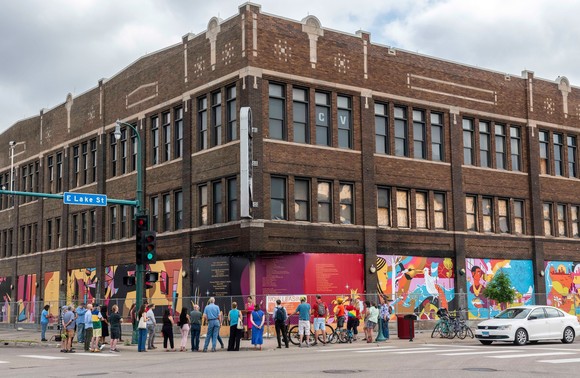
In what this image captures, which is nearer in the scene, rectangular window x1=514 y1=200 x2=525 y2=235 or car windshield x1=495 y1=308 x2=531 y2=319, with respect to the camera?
car windshield x1=495 y1=308 x2=531 y2=319

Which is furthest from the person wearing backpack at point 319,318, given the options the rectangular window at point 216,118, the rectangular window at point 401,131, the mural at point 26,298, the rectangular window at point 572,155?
the mural at point 26,298

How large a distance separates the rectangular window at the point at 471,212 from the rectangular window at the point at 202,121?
1392 cm

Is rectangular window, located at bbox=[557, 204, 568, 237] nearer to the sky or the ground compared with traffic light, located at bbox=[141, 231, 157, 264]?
nearer to the sky

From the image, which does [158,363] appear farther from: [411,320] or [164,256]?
[164,256]

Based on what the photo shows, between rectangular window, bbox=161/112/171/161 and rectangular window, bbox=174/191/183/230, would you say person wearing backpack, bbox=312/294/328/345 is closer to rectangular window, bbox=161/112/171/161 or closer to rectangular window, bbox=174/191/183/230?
rectangular window, bbox=174/191/183/230

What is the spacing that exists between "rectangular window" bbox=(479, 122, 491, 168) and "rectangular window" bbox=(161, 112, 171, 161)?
52.6 ft

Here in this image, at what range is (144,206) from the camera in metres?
41.4

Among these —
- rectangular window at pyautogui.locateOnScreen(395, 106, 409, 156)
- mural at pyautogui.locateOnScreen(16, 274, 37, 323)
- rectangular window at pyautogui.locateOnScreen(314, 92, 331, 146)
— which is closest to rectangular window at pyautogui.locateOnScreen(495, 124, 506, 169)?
rectangular window at pyautogui.locateOnScreen(395, 106, 409, 156)

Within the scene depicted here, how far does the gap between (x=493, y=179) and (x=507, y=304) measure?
6524mm

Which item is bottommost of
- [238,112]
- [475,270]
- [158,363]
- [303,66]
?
[158,363]

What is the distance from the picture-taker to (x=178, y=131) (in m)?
39.5

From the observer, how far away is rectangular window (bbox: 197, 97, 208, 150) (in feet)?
123

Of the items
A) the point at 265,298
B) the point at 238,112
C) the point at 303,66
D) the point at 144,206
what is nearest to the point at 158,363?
the point at 265,298

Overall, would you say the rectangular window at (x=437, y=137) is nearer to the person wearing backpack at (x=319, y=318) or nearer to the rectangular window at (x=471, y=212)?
the rectangular window at (x=471, y=212)
